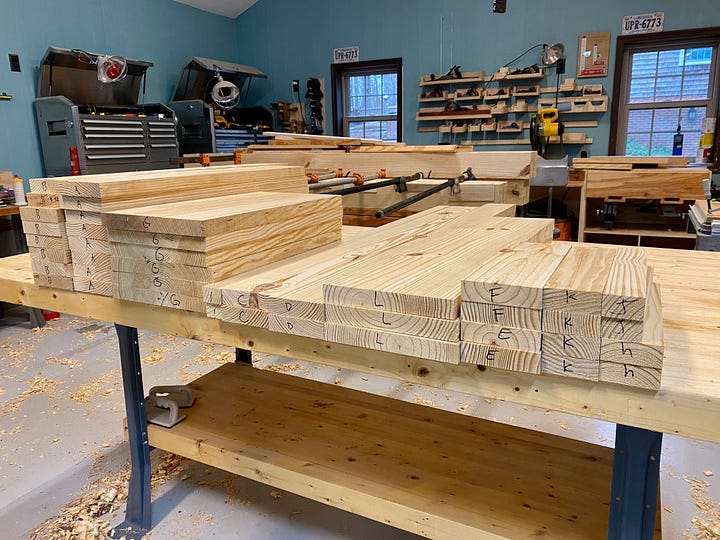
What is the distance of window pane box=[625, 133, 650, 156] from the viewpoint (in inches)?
215

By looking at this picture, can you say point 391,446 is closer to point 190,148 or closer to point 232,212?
point 232,212

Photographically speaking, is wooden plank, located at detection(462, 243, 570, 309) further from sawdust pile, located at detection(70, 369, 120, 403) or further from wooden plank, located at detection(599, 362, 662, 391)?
sawdust pile, located at detection(70, 369, 120, 403)

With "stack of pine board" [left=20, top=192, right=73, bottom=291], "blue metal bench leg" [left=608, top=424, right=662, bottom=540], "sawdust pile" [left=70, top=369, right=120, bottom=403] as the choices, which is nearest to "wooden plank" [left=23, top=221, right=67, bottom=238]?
"stack of pine board" [left=20, top=192, right=73, bottom=291]

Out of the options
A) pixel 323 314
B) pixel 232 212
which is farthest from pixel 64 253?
pixel 323 314

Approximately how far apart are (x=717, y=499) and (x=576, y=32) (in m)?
4.82

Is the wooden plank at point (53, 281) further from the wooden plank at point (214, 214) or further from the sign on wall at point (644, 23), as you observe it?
the sign on wall at point (644, 23)

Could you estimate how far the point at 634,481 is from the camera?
988 millimetres

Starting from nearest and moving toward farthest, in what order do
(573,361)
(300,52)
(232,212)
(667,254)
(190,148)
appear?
(573,361) < (232,212) < (667,254) < (190,148) < (300,52)

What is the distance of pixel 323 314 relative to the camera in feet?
3.20

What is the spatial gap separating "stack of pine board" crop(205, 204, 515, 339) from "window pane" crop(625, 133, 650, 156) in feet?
16.1

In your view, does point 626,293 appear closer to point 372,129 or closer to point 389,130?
point 389,130

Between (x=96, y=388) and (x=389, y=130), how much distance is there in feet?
16.0

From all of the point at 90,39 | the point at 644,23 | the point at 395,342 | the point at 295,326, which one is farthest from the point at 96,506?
the point at 644,23

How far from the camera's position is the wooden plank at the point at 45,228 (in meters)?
1.38
